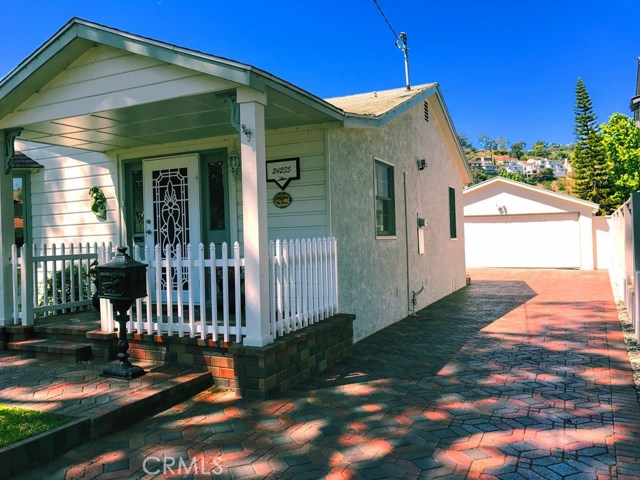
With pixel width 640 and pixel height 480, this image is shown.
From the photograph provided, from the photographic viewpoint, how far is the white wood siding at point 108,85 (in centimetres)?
450

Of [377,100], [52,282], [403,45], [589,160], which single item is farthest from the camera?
[589,160]

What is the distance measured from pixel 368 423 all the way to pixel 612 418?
6.12 feet

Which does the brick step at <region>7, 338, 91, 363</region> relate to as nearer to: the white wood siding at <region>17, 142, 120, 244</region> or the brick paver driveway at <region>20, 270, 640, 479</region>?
the brick paver driveway at <region>20, 270, 640, 479</region>

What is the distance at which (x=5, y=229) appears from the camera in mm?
5754

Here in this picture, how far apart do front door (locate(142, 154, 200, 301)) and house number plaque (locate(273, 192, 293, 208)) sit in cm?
128

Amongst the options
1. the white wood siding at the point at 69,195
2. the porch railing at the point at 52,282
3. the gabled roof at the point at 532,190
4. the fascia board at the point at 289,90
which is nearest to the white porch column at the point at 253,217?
the fascia board at the point at 289,90

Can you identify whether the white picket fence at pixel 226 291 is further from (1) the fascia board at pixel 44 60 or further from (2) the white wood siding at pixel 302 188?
(1) the fascia board at pixel 44 60

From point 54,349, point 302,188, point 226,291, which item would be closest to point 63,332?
point 54,349

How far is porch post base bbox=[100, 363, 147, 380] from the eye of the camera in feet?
14.2

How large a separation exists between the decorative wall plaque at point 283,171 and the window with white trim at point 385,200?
1766 mm

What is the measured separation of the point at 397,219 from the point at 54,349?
552 cm

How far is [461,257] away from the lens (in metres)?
13.3

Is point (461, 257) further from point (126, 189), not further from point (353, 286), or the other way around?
point (126, 189)

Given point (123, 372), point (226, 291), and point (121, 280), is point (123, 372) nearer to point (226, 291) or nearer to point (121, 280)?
point (121, 280)
